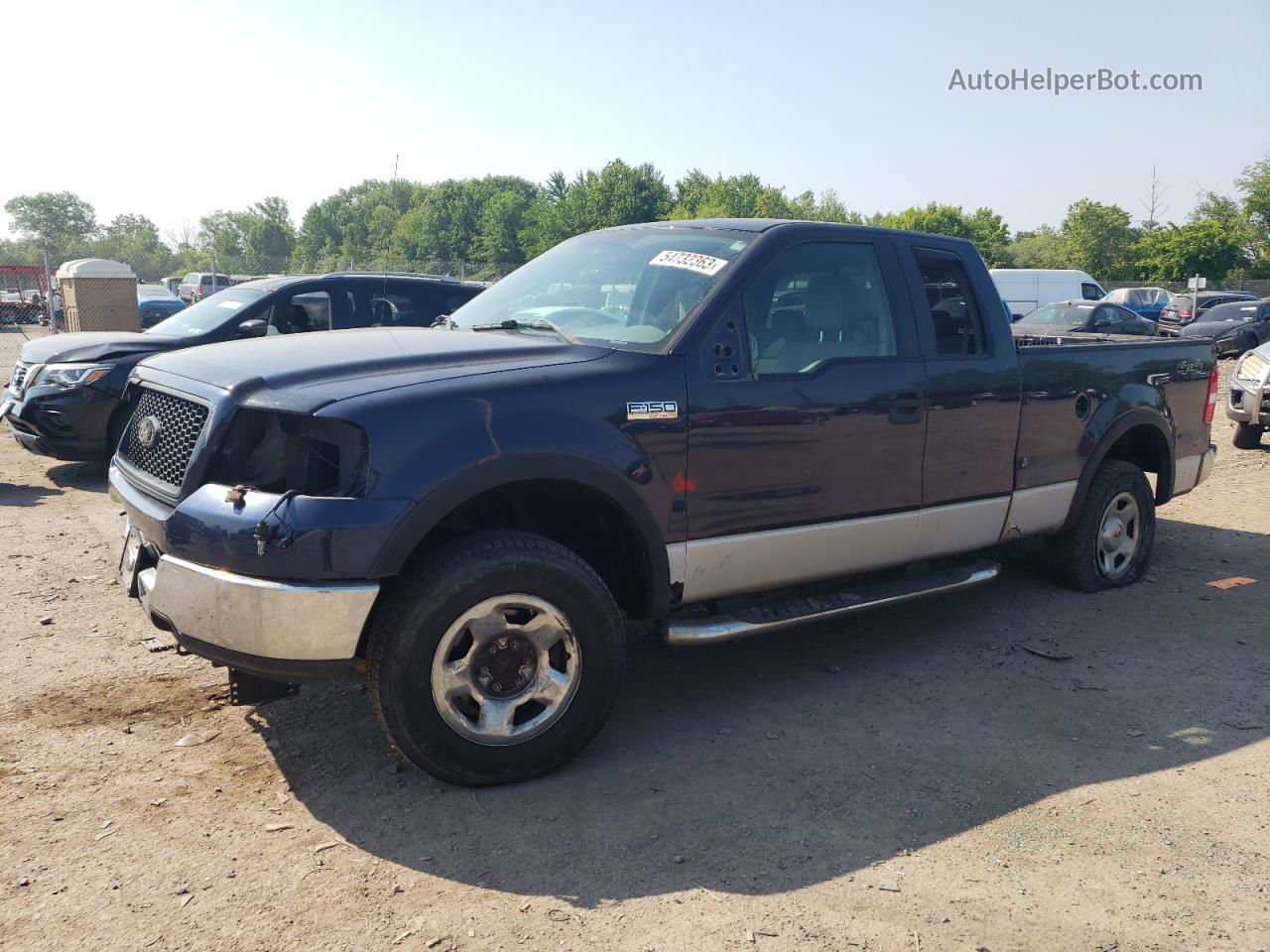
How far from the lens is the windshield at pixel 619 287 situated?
13.3 ft

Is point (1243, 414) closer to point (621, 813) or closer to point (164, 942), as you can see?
point (621, 813)

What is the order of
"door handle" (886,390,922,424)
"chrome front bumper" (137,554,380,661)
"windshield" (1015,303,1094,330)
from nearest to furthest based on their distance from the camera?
"chrome front bumper" (137,554,380,661) < "door handle" (886,390,922,424) < "windshield" (1015,303,1094,330)

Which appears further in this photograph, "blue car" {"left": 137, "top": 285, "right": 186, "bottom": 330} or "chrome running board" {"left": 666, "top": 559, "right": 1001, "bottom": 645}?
"blue car" {"left": 137, "top": 285, "right": 186, "bottom": 330}

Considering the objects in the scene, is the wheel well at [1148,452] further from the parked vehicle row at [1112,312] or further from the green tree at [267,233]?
the green tree at [267,233]

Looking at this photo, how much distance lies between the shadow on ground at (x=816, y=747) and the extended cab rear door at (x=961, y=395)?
27.0 inches

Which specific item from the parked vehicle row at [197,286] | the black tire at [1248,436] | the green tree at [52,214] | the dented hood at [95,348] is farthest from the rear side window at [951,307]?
the green tree at [52,214]

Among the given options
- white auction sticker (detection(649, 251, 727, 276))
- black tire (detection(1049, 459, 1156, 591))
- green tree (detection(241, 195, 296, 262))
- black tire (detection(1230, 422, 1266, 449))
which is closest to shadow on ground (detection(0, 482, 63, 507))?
white auction sticker (detection(649, 251, 727, 276))

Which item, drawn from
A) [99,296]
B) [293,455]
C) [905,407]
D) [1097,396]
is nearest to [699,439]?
[905,407]

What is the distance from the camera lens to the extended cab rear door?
15.2ft

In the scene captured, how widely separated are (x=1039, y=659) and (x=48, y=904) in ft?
13.7

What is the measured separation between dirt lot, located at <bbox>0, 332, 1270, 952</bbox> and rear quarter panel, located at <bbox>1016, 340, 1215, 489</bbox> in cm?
101

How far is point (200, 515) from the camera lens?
3154 mm

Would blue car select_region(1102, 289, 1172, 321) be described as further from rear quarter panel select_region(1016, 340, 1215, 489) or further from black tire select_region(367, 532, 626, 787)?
black tire select_region(367, 532, 626, 787)

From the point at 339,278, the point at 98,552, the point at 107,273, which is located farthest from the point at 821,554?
the point at 107,273
